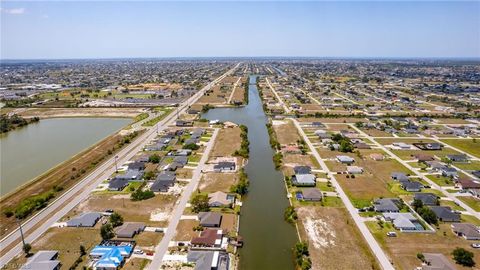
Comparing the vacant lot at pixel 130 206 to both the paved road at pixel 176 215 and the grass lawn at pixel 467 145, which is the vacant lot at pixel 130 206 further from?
the grass lawn at pixel 467 145

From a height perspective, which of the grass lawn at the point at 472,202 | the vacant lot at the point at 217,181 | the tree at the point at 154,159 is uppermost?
the tree at the point at 154,159

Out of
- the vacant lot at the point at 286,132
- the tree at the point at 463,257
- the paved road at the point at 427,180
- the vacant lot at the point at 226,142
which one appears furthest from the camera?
the vacant lot at the point at 286,132

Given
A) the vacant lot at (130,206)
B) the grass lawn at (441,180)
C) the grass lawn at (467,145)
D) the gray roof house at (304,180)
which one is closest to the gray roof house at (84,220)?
the vacant lot at (130,206)

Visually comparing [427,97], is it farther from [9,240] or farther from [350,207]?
[9,240]

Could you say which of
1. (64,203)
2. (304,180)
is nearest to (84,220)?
(64,203)

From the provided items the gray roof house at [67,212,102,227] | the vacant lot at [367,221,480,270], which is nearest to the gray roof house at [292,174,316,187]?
the vacant lot at [367,221,480,270]

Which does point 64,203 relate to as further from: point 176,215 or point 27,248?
point 176,215

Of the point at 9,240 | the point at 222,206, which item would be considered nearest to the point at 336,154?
the point at 222,206
